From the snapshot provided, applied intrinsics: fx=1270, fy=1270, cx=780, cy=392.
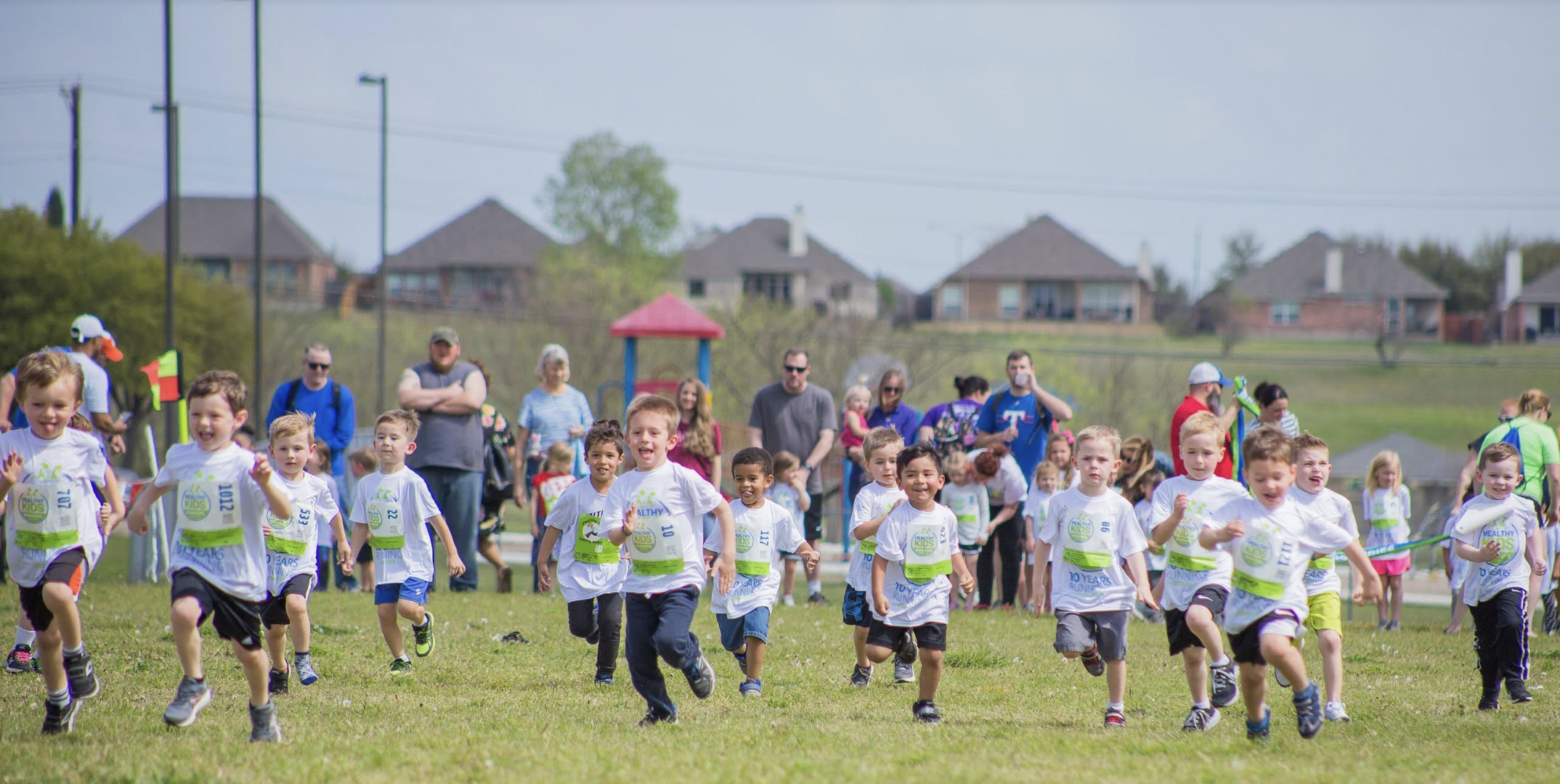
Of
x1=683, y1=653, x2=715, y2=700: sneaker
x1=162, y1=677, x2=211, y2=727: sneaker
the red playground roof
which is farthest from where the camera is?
the red playground roof

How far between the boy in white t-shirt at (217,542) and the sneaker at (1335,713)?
5382 mm

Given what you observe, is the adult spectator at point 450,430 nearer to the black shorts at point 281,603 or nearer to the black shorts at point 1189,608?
the black shorts at point 281,603

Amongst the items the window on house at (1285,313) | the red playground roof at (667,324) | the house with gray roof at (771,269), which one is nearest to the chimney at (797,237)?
the house with gray roof at (771,269)

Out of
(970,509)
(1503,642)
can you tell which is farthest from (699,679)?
(970,509)

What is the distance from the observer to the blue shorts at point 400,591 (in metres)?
7.94

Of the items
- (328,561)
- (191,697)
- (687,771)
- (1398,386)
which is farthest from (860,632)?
(1398,386)

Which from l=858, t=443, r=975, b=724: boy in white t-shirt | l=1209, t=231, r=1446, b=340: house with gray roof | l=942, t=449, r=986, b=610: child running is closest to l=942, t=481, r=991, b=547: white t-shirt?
l=942, t=449, r=986, b=610: child running

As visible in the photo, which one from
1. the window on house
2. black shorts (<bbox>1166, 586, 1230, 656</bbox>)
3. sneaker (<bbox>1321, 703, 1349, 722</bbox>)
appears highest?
the window on house

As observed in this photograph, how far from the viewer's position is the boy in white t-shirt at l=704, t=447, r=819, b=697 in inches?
298

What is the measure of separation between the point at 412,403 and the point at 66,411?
522 centimetres

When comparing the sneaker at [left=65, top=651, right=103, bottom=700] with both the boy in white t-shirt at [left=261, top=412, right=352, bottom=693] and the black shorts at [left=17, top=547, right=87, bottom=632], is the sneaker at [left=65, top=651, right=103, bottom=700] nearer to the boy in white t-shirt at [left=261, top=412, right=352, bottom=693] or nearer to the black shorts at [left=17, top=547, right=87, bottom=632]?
the black shorts at [left=17, top=547, right=87, bottom=632]

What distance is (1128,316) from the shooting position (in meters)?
67.6

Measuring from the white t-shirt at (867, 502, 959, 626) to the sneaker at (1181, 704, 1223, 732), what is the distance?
4.41 ft

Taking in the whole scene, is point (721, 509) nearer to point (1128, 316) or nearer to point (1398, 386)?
point (1398, 386)
